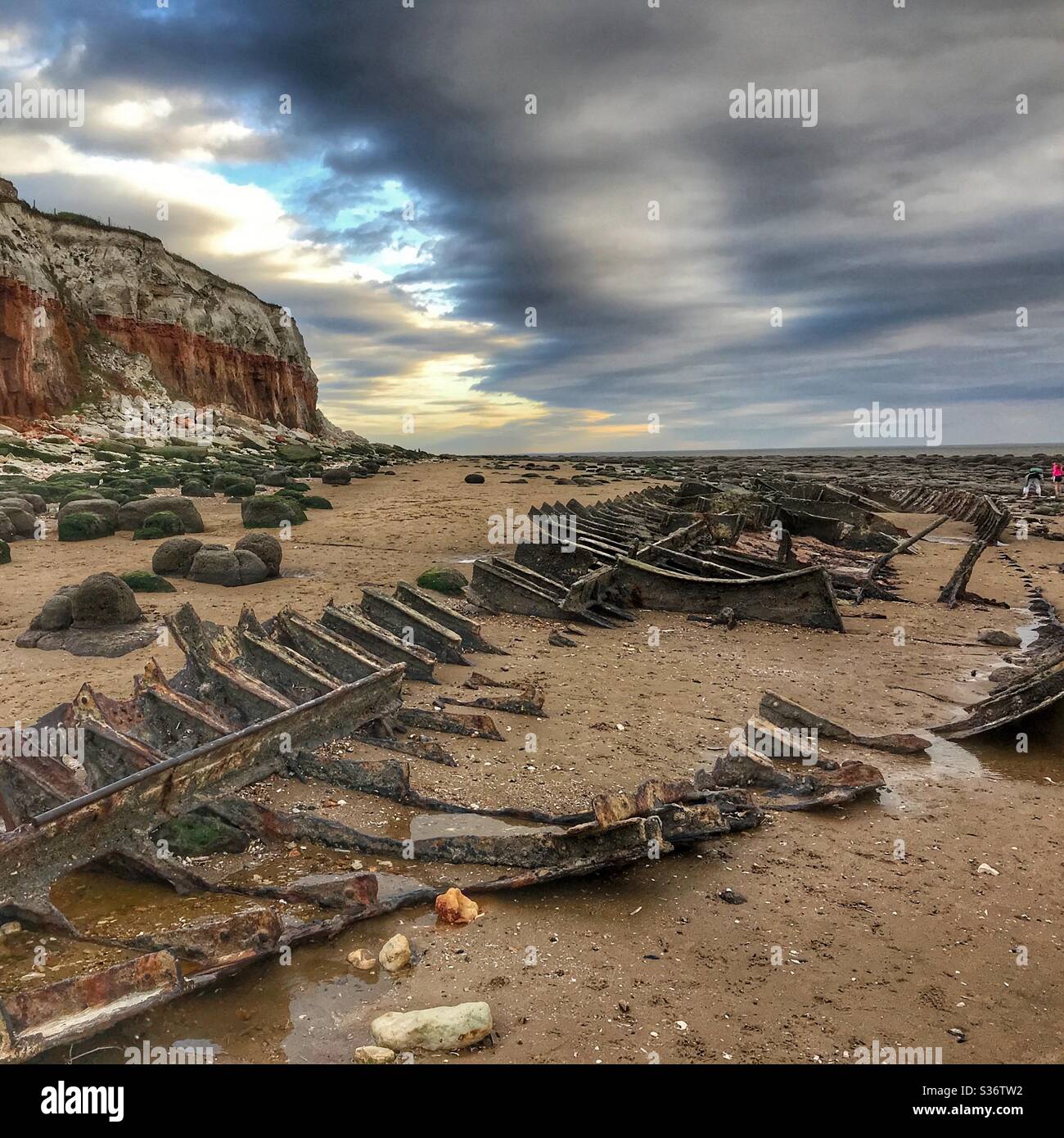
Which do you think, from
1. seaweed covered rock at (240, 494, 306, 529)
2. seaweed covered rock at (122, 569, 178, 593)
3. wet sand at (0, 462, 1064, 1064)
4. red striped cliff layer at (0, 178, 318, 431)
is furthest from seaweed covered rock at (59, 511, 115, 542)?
red striped cliff layer at (0, 178, 318, 431)

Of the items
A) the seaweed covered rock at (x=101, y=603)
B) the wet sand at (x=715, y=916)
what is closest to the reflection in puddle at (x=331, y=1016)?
the wet sand at (x=715, y=916)

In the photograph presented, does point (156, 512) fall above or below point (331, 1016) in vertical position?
above

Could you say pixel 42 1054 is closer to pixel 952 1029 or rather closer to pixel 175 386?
pixel 952 1029

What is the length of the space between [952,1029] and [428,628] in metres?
6.71

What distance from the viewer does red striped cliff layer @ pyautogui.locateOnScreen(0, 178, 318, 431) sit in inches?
1914

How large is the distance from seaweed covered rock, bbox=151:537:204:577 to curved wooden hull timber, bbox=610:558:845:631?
25.6 feet

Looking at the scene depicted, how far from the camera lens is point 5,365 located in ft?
155

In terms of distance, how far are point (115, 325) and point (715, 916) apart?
6804cm

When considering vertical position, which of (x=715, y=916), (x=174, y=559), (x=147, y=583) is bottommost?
(x=715, y=916)

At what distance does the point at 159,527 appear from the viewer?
18141 mm

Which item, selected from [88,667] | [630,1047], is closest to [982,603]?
[630,1047]

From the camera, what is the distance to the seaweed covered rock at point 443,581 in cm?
1351

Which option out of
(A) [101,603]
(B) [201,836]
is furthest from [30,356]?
(B) [201,836]

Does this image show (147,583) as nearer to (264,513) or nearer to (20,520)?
(20,520)
